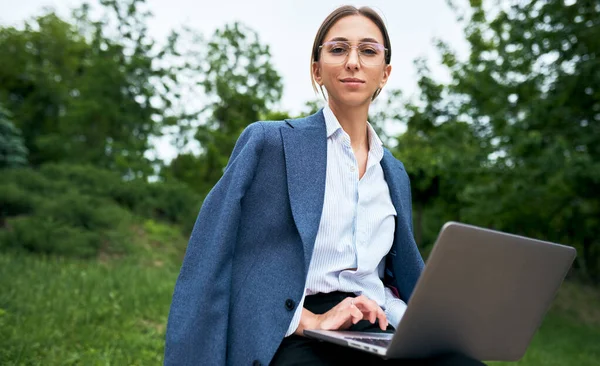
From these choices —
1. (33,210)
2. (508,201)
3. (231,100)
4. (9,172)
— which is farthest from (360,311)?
(231,100)

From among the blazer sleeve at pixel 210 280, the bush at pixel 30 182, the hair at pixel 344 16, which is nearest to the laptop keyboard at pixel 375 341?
the blazer sleeve at pixel 210 280

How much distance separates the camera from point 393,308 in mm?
2051

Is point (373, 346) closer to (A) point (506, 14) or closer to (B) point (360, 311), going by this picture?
(B) point (360, 311)

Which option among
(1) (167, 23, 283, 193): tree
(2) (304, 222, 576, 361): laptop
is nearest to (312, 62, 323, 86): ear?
(2) (304, 222, 576, 361): laptop

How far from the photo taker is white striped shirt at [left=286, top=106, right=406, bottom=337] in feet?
6.22

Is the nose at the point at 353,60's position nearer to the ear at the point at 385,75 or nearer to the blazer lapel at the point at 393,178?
the ear at the point at 385,75

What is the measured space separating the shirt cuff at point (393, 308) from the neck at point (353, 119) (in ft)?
1.60

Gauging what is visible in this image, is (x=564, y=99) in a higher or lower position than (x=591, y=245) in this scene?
higher

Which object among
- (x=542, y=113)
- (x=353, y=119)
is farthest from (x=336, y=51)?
(x=542, y=113)

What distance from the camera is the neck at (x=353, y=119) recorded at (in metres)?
2.12

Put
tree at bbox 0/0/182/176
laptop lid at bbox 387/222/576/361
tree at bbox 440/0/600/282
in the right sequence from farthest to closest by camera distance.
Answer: tree at bbox 0/0/182/176 → tree at bbox 440/0/600/282 → laptop lid at bbox 387/222/576/361

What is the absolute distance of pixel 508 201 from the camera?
10.5 meters

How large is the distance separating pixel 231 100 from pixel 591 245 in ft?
40.4

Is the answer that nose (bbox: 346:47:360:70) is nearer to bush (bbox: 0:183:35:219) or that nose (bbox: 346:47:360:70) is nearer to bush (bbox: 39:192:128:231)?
bush (bbox: 39:192:128:231)
